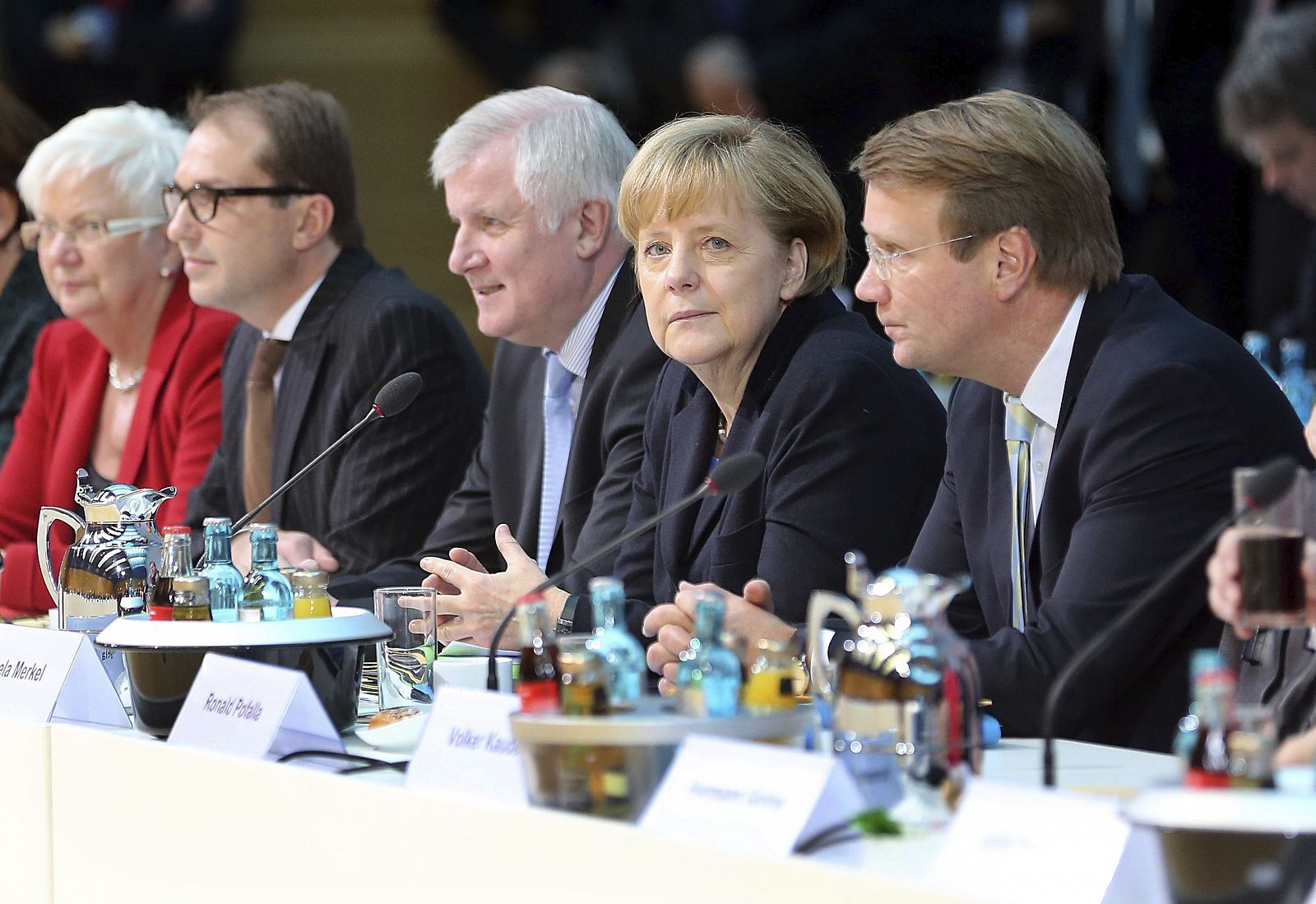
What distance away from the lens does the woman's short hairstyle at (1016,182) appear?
2045 millimetres

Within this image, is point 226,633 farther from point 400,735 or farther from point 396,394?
point 396,394

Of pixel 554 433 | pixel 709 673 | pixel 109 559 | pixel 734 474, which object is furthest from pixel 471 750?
pixel 554 433

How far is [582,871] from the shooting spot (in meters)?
1.20

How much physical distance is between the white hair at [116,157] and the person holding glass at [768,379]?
146 centimetres

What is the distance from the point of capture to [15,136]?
4145 mm

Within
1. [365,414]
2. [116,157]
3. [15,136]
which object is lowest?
[365,414]

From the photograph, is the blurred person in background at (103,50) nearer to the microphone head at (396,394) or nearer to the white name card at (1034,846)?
the microphone head at (396,394)

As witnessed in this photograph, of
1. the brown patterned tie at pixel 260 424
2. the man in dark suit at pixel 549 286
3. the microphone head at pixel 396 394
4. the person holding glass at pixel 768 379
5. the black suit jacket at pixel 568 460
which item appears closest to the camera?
the microphone head at pixel 396 394

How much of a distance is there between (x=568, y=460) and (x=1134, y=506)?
113cm

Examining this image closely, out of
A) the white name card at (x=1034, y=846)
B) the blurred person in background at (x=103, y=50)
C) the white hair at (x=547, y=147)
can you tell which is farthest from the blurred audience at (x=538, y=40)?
the white name card at (x=1034, y=846)

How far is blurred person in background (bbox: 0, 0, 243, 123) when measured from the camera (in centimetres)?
486

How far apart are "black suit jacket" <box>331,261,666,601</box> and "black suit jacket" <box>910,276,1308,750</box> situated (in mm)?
792

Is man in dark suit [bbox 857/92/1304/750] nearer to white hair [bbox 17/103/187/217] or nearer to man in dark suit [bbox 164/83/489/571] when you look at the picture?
man in dark suit [bbox 164/83/489/571]

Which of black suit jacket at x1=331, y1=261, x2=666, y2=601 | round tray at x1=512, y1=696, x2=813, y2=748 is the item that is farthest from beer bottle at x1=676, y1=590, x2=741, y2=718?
black suit jacket at x1=331, y1=261, x2=666, y2=601
